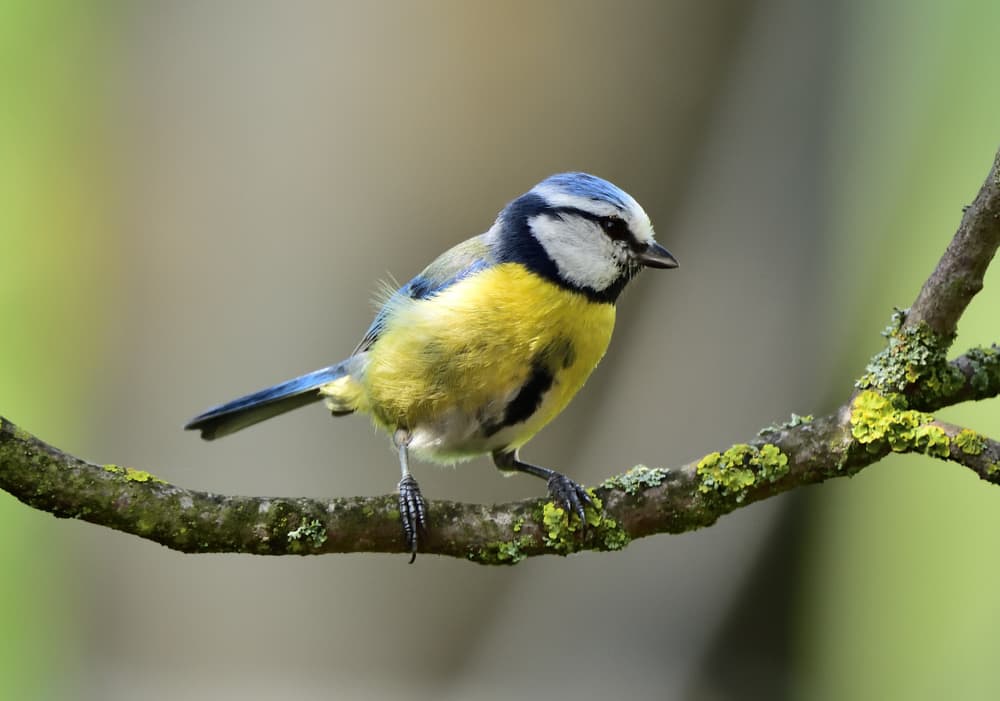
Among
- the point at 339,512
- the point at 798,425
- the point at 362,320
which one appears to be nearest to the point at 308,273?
the point at 362,320

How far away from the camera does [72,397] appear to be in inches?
136

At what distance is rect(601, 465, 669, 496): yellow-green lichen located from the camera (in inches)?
71.8

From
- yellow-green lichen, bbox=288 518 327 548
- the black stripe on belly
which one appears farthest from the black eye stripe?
yellow-green lichen, bbox=288 518 327 548

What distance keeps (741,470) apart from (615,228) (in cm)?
67

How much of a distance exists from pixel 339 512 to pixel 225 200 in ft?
6.49

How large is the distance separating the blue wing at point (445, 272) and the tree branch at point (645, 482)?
0.65 metres

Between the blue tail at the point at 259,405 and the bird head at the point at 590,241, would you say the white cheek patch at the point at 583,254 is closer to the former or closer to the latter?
the bird head at the point at 590,241

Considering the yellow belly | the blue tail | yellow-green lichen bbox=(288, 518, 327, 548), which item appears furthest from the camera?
the blue tail

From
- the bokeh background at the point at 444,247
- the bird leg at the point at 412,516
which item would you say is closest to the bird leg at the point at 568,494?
the bird leg at the point at 412,516

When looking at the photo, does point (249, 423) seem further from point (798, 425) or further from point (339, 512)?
point (798, 425)

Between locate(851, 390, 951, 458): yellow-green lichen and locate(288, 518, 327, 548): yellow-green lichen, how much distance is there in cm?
97

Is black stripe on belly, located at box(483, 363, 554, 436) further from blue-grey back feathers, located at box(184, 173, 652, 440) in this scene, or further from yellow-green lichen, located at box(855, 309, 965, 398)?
yellow-green lichen, located at box(855, 309, 965, 398)

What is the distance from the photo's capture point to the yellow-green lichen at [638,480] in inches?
71.8

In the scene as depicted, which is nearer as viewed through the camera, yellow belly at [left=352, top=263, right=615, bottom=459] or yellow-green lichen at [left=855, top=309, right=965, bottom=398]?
yellow-green lichen at [left=855, top=309, right=965, bottom=398]
